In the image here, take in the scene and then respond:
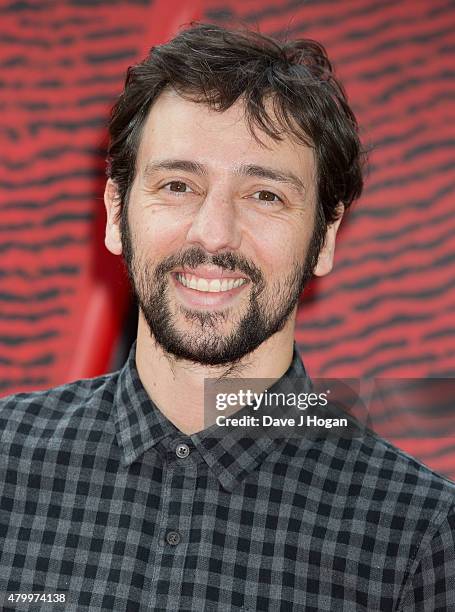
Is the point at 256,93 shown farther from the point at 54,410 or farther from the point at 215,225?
the point at 54,410

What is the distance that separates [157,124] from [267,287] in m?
0.40

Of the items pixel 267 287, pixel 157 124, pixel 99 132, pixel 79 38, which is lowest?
pixel 267 287

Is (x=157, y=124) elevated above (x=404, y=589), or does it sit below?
above

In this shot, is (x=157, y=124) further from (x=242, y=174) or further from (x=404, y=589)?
(x=404, y=589)

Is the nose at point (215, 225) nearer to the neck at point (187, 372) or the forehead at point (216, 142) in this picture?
the forehead at point (216, 142)

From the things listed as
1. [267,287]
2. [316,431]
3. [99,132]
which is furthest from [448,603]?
[99,132]

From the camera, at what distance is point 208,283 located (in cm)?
180

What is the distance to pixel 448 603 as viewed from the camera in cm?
167

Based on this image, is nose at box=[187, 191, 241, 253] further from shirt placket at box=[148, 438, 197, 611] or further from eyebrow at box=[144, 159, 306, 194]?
shirt placket at box=[148, 438, 197, 611]

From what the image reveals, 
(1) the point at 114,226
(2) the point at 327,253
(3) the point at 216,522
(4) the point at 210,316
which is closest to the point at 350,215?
(2) the point at 327,253

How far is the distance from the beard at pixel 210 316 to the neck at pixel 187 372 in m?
0.03

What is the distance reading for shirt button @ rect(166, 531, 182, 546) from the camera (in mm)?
1694

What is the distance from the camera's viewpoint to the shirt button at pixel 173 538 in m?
1.69

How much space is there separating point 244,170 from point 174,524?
2.17 ft
